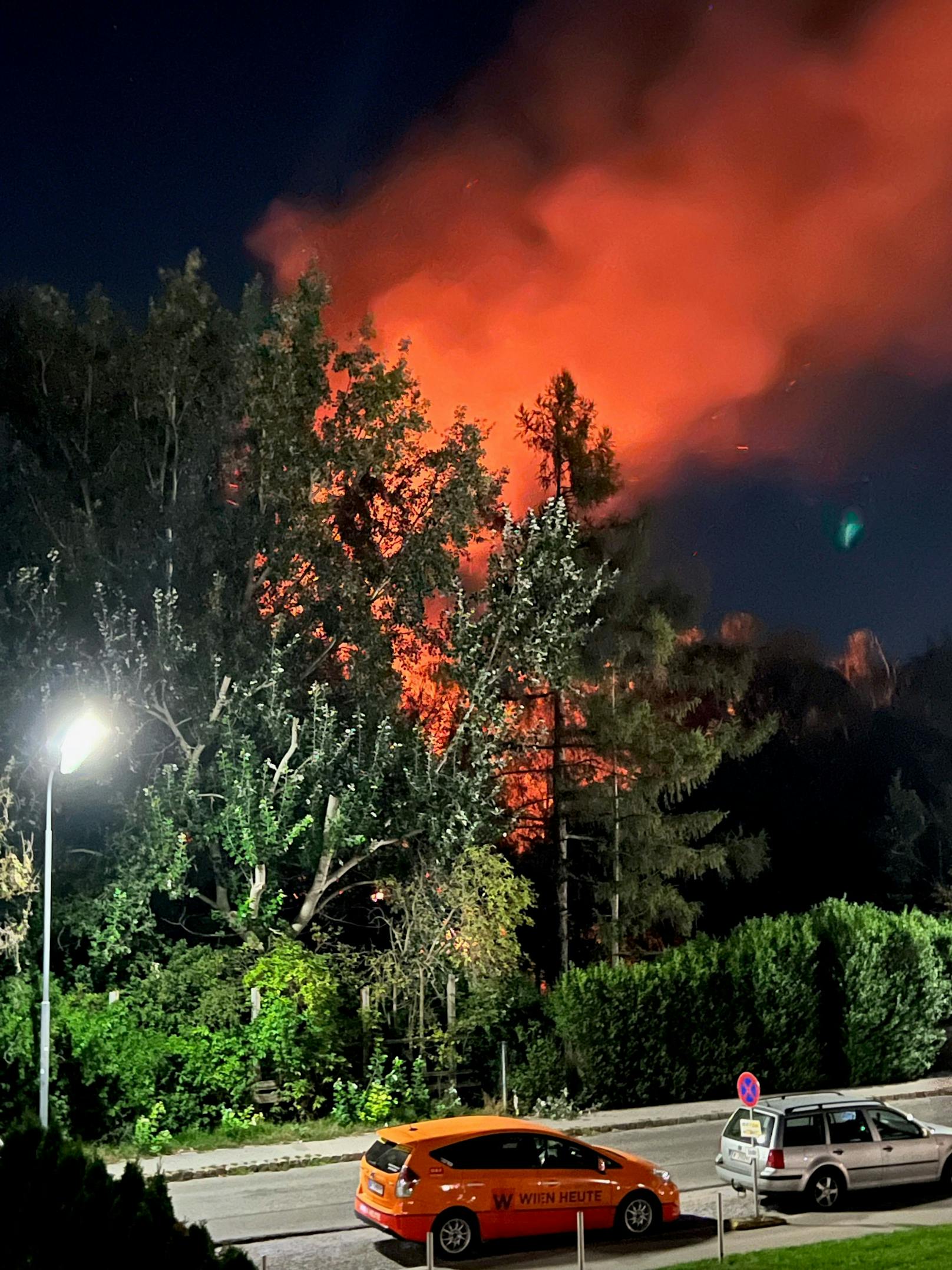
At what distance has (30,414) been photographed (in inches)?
1264

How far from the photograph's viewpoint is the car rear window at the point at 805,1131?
711 inches

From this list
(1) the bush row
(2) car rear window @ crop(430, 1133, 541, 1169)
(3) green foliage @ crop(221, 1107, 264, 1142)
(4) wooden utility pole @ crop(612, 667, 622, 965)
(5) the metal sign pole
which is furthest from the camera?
Answer: (4) wooden utility pole @ crop(612, 667, 622, 965)

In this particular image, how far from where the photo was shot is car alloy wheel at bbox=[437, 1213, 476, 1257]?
616 inches

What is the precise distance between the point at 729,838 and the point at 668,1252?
26.9 m

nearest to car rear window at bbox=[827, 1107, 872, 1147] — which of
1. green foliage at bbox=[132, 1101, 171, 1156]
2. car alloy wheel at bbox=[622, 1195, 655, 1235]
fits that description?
car alloy wheel at bbox=[622, 1195, 655, 1235]

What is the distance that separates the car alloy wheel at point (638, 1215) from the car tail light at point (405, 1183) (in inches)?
113

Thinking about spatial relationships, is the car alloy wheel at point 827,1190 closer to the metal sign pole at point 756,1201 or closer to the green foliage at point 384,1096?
the metal sign pole at point 756,1201

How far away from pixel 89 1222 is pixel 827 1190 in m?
11.7

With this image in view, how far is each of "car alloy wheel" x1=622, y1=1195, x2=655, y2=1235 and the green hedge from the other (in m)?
9.62

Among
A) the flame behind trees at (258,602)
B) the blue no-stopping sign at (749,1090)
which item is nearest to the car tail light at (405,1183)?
the blue no-stopping sign at (749,1090)

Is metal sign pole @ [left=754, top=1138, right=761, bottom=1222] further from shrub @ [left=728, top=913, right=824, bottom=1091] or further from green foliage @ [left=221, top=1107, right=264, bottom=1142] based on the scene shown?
shrub @ [left=728, top=913, right=824, bottom=1091]

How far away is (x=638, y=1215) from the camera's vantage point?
16656mm

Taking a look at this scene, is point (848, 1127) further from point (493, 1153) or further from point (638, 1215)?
point (493, 1153)

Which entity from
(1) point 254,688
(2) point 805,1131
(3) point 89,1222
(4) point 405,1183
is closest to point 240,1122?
(1) point 254,688
